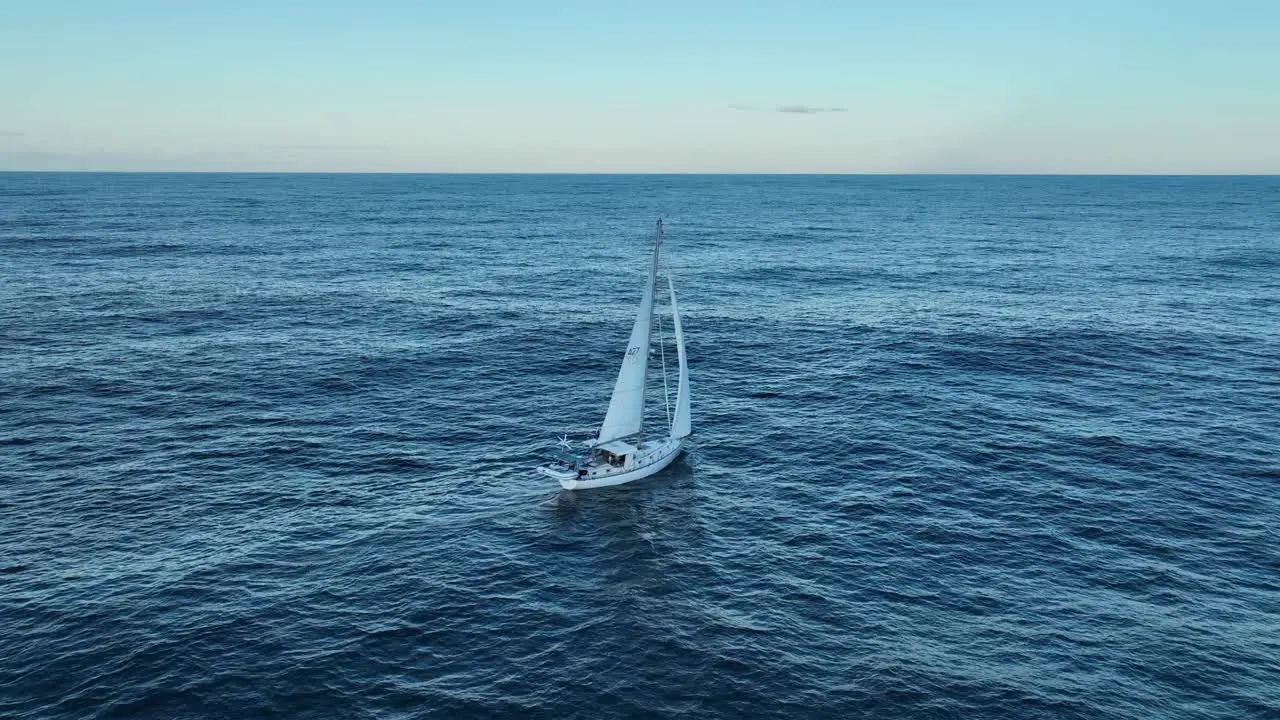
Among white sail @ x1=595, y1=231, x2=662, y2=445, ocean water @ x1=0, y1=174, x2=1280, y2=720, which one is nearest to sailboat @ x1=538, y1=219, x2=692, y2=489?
white sail @ x1=595, y1=231, x2=662, y2=445

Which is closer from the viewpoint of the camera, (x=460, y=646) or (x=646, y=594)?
(x=460, y=646)

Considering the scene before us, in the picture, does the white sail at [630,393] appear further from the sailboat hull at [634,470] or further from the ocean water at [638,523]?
the ocean water at [638,523]

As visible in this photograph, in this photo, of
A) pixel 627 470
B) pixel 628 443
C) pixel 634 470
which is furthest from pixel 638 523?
pixel 628 443

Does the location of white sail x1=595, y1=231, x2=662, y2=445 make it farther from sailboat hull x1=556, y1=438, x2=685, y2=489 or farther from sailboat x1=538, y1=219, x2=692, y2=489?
sailboat hull x1=556, y1=438, x2=685, y2=489

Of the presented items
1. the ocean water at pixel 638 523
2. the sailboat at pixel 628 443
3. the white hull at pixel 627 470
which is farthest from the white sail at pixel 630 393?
the ocean water at pixel 638 523

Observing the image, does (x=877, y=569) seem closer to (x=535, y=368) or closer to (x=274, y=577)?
(x=274, y=577)

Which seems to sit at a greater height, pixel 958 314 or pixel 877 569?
pixel 958 314

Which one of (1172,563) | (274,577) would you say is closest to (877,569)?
(1172,563)
